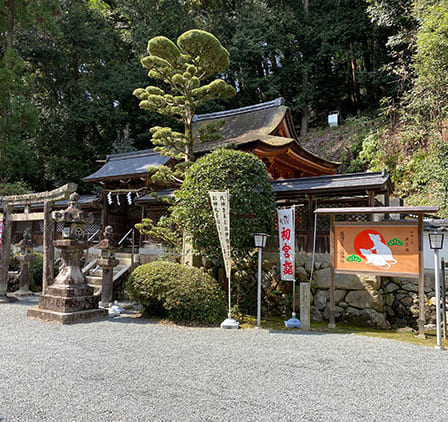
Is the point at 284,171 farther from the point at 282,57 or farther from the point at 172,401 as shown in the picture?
the point at 282,57

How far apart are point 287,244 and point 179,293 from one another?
2484mm

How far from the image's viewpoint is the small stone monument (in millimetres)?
6895

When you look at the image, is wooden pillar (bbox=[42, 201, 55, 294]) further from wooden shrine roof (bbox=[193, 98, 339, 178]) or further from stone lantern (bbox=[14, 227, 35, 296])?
wooden shrine roof (bbox=[193, 98, 339, 178])

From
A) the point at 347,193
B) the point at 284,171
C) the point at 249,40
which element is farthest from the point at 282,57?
the point at 347,193

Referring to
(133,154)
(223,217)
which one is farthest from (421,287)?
(133,154)

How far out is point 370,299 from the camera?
7.54 meters

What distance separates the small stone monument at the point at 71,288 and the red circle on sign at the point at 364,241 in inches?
210

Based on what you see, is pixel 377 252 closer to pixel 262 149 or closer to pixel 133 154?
pixel 262 149

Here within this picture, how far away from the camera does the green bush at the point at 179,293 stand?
6.94 metres

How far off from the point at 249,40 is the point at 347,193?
57.8 feet

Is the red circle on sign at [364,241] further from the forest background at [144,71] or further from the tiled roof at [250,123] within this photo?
the forest background at [144,71]

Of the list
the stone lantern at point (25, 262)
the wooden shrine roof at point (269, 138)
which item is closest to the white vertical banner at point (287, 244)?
the wooden shrine roof at point (269, 138)

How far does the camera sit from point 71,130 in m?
21.7

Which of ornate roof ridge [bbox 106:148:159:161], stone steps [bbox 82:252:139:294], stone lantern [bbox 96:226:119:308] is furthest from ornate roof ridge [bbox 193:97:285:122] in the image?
stone lantern [bbox 96:226:119:308]
